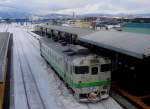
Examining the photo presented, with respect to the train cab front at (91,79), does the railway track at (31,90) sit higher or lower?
lower

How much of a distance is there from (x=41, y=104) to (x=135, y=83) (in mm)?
7053

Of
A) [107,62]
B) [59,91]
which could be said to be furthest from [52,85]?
[107,62]

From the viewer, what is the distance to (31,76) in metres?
24.1

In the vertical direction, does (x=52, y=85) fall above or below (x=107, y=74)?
below

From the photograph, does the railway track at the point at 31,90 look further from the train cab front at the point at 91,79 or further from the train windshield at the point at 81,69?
the train windshield at the point at 81,69

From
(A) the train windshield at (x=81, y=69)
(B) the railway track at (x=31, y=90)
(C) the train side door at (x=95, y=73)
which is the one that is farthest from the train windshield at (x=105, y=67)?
(B) the railway track at (x=31, y=90)

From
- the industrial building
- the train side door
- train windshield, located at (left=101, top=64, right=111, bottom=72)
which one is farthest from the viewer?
train windshield, located at (left=101, top=64, right=111, bottom=72)

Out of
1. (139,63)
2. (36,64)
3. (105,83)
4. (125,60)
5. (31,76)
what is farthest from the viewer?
(36,64)

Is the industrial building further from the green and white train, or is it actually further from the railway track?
the railway track

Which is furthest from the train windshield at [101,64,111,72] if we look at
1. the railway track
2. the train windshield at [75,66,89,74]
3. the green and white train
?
the railway track

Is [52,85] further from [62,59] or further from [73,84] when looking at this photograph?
[73,84]

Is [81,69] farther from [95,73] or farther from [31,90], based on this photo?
[31,90]

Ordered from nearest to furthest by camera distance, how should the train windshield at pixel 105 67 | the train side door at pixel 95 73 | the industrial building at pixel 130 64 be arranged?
the industrial building at pixel 130 64 → the train side door at pixel 95 73 → the train windshield at pixel 105 67

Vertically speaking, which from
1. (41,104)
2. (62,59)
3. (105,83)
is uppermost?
(62,59)
